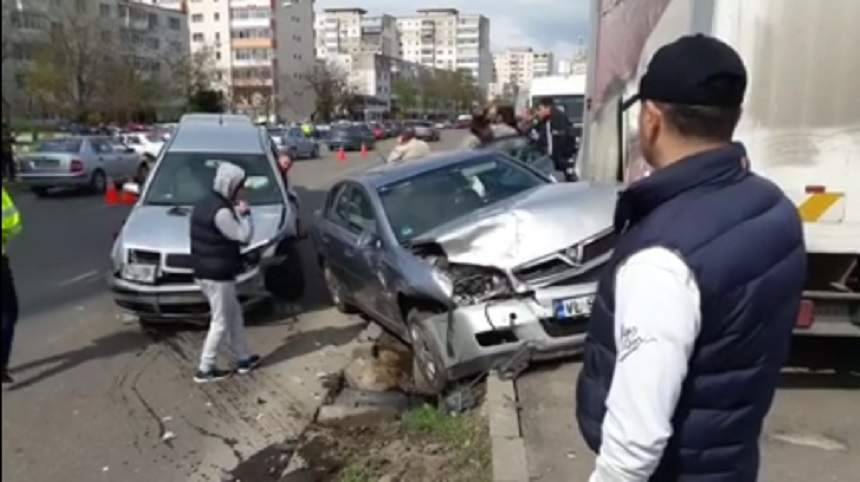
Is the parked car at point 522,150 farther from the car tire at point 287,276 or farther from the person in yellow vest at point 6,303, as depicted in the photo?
the person in yellow vest at point 6,303

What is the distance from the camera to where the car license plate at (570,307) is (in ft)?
16.4

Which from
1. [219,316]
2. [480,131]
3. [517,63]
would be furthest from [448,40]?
[219,316]

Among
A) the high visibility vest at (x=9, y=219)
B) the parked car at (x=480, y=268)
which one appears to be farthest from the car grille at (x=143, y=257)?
the high visibility vest at (x=9, y=219)

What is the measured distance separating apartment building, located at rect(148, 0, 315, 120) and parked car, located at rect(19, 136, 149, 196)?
8155 cm

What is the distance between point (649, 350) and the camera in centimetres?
151

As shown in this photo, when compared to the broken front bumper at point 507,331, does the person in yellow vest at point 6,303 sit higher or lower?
higher

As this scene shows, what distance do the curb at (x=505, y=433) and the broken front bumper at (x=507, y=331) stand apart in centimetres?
19

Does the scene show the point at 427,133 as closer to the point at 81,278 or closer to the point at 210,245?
the point at 81,278

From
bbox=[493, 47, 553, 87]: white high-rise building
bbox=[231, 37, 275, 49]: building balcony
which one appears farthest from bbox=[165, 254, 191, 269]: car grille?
bbox=[493, 47, 553, 87]: white high-rise building

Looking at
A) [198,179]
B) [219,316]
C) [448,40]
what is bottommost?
[219,316]

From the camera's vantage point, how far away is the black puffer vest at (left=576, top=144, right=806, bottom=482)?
61.1 inches

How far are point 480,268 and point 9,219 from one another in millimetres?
3957

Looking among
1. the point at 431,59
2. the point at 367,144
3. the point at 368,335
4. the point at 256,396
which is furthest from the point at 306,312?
the point at 431,59

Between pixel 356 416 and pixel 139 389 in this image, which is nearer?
pixel 356 416
